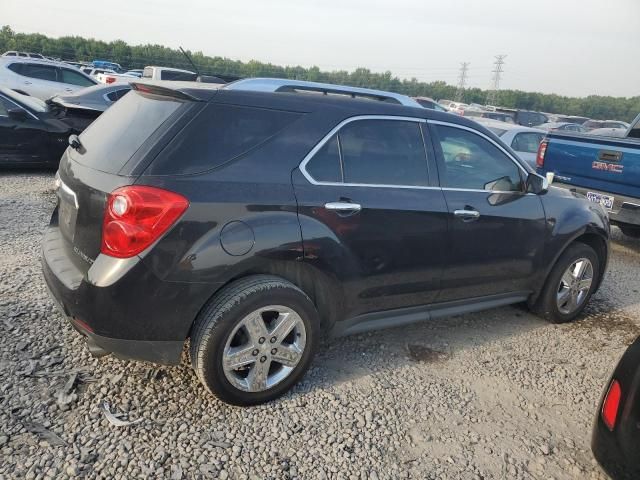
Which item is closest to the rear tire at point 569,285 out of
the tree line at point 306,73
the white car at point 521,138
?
the white car at point 521,138

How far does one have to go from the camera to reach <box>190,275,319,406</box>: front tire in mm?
2590

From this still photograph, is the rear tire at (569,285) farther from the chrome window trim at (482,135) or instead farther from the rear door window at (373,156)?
the rear door window at (373,156)

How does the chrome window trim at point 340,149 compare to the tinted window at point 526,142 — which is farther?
the tinted window at point 526,142

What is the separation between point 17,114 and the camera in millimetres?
7523

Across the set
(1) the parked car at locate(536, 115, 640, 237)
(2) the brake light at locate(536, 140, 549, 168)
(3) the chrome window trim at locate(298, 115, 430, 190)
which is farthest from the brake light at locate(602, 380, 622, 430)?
(2) the brake light at locate(536, 140, 549, 168)

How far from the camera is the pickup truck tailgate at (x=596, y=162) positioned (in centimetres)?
592

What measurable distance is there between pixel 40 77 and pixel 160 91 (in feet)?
42.6

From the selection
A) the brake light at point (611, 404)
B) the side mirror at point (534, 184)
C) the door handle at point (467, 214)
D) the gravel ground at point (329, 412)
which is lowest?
the gravel ground at point (329, 412)

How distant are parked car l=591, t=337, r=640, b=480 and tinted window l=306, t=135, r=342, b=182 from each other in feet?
5.59

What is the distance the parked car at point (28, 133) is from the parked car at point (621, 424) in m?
8.12

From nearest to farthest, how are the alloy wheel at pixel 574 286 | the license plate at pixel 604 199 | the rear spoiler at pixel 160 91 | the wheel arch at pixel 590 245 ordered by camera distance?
the rear spoiler at pixel 160 91 → the wheel arch at pixel 590 245 → the alloy wheel at pixel 574 286 → the license plate at pixel 604 199

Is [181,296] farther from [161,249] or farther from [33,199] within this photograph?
[33,199]

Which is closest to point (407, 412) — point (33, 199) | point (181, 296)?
point (181, 296)

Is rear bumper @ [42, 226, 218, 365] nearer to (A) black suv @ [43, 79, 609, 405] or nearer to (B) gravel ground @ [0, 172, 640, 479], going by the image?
(A) black suv @ [43, 79, 609, 405]
